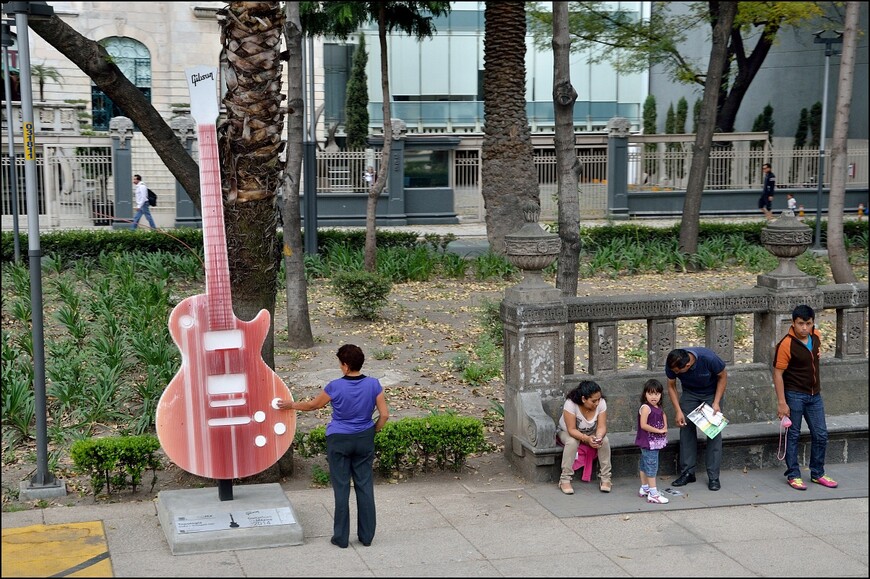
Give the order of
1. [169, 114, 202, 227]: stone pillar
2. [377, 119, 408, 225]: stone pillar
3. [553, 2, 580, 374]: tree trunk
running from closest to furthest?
[553, 2, 580, 374]: tree trunk, [169, 114, 202, 227]: stone pillar, [377, 119, 408, 225]: stone pillar

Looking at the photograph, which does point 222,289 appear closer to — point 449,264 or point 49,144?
point 449,264

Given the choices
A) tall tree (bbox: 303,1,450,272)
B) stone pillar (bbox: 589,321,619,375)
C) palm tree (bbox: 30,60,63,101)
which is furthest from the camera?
palm tree (bbox: 30,60,63,101)

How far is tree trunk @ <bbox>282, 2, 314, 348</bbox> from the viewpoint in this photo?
13133 millimetres

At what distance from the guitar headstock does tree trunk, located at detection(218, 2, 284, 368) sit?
0.87 m

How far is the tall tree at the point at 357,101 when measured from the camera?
3916 centimetres

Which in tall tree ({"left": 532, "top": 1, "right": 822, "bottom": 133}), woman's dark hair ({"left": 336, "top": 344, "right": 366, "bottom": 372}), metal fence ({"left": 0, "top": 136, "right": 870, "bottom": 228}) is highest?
tall tree ({"left": 532, "top": 1, "right": 822, "bottom": 133})

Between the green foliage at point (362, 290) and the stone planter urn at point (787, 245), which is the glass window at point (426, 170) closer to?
the green foliage at point (362, 290)

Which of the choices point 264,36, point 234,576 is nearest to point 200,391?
point 234,576

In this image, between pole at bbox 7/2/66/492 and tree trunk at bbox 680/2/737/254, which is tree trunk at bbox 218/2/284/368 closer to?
pole at bbox 7/2/66/492

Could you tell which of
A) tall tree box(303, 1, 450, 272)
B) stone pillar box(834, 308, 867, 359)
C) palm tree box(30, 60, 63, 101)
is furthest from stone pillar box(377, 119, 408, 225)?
stone pillar box(834, 308, 867, 359)

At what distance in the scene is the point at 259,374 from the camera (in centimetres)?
736

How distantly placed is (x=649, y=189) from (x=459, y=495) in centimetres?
2477

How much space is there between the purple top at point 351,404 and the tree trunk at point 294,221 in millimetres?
6230

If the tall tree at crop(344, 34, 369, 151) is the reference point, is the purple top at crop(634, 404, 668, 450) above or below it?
below
